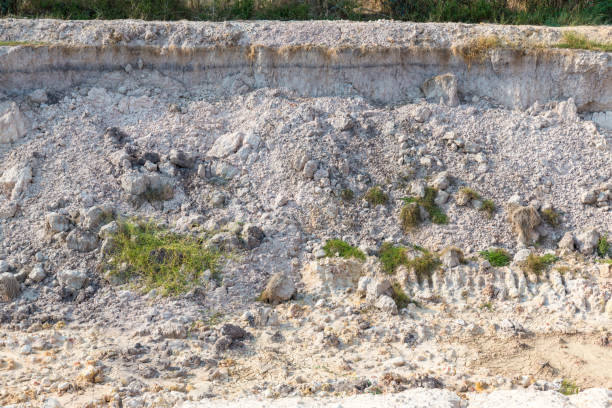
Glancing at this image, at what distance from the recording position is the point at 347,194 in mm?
8383

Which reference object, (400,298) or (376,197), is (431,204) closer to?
(376,197)

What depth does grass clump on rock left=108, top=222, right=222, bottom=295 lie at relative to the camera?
24.5 ft

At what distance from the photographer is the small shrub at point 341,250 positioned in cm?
782

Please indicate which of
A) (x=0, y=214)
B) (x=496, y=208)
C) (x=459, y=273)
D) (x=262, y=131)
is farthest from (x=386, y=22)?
(x=0, y=214)

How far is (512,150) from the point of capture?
889 centimetres

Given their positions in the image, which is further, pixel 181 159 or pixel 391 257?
pixel 181 159

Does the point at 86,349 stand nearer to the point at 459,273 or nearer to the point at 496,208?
the point at 459,273

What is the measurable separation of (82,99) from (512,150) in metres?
5.71

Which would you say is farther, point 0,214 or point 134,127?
point 134,127

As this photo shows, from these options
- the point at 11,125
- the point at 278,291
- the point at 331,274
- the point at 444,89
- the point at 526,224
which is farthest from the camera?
the point at 444,89

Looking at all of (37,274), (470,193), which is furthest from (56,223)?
(470,193)

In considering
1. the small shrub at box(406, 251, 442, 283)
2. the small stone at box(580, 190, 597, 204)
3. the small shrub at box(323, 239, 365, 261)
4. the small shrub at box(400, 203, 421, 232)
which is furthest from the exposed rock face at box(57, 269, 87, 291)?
the small stone at box(580, 190, 597, 204)

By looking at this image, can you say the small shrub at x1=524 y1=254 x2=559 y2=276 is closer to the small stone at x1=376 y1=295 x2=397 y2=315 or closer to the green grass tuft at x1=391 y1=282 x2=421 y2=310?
the green grass tuft at x1=391 y1=282 x2=421 y2=310

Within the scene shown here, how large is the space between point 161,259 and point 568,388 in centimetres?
434
